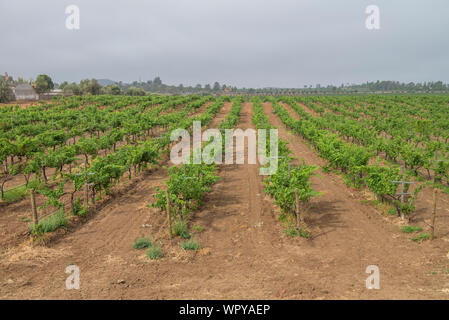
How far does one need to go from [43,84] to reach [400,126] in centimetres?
7488

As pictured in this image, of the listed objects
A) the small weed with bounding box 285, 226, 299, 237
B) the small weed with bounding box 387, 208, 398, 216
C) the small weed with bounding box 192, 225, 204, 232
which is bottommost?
the small weed with bounding box 192, 225, 204, 232

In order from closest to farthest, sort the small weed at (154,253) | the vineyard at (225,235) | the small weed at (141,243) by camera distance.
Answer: the vineyard at (225,235), the small weed at (154,253), the small weed at (141,243)

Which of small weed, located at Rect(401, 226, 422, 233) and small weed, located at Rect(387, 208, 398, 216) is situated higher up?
small weed, located at Rect(387, 208, 398, 216)

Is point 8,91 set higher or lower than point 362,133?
higher

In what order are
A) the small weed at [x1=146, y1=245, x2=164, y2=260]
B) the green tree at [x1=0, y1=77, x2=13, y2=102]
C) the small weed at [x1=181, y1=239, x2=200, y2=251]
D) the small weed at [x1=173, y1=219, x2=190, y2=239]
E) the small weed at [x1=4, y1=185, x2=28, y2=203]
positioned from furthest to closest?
the green tree at [x1=0, y1=77, x2=13, y2=102], the small weed at [x1=4, y1=185, x2=28, y2=203], the small weed at [x1=173, y1=219, x2=190, y2=239], the small weed at [x1=181, y1=239, x2=200, y2=251], the small weed at [x1=146, y1=245, x2=164, y2=260]

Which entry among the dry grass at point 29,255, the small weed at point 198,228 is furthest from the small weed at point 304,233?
the dry grass at point 29,255

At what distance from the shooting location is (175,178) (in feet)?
32.3

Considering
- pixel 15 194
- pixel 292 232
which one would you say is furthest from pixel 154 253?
pixel 15 194

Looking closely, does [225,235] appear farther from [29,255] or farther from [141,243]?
[29,255]

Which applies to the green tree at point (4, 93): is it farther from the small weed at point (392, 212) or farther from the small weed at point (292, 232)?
the small weed at point (392, 212)

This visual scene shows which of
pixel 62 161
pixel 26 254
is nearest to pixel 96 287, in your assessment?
pixel 26 254

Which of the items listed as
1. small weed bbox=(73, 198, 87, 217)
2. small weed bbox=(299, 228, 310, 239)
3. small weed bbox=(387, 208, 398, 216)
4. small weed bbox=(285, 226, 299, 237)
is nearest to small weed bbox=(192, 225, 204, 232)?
small weed bbox=(285, 226, 299, 237)

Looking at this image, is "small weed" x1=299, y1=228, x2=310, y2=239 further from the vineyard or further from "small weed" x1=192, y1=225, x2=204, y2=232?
"small weed" x1=192, y1=225, x2=204, y2=232

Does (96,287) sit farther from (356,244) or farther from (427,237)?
(427,237)
